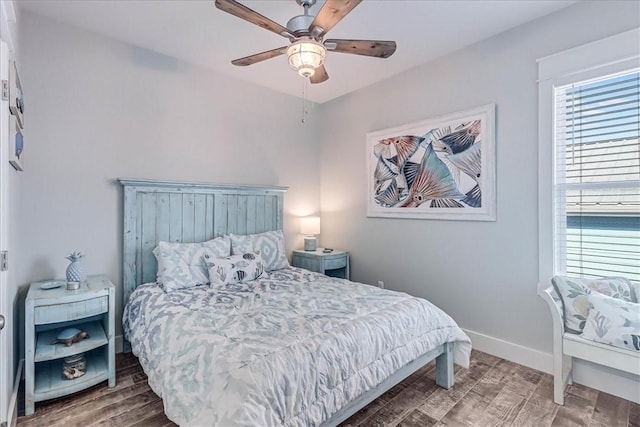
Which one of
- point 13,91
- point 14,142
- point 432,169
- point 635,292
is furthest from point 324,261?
point 13,91

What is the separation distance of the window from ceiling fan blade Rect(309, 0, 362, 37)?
1826mm

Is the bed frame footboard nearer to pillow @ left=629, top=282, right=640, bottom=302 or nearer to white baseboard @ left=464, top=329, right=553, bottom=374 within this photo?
white baseboard @ left=464, top=329, right=553, bottom=374

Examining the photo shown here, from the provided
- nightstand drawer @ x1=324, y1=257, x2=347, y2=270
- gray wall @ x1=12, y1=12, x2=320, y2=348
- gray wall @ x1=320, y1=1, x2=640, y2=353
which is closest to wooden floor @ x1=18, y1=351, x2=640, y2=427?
gray wall @ x1=320, y1=1, x2=640, y2=353

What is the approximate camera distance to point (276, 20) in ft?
8.32

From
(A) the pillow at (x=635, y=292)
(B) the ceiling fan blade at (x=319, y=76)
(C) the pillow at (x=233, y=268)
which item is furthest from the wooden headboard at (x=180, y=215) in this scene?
(A) the pillow at (x=635, y=292)

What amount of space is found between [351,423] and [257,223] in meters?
2.35

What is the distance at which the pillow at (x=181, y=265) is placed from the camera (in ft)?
8.75

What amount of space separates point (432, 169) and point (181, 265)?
255 centimetres

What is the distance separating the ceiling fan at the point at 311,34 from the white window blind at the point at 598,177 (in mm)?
1565

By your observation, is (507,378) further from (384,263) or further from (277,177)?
(277,177)

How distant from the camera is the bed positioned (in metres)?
1.45

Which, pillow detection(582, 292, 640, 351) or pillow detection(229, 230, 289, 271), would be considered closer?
pillow detection(582, 292, 640, 351)

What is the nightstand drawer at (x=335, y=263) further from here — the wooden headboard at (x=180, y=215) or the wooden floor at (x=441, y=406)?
the wooden floor at (x=441, y=406)

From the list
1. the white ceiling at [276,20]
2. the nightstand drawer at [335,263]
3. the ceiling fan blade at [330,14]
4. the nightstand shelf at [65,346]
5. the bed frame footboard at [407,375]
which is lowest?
the bed frame footboard at [407,375]
